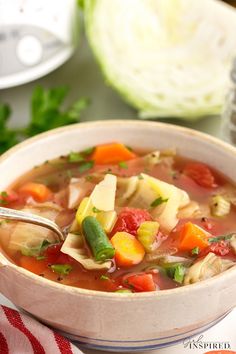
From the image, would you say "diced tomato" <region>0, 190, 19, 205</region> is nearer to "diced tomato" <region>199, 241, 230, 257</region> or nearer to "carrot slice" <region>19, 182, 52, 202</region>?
"carrot slice" <region>19, 182, 52, 202</region>

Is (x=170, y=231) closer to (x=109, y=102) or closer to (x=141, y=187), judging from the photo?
(x=141, y=187)

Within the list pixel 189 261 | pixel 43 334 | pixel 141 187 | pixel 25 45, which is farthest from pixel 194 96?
pixel 43 334

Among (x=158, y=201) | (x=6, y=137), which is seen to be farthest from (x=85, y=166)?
(x=6, y=137)

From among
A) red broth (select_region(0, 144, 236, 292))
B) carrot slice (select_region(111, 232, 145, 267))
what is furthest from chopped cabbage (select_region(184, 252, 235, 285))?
carrot slice (select_region(111, 232, 145, 267))

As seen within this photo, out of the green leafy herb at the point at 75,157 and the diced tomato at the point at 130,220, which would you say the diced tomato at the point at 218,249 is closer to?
the diced tomato at the point at 130,220

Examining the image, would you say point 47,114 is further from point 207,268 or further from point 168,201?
point 207,268
